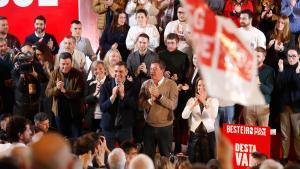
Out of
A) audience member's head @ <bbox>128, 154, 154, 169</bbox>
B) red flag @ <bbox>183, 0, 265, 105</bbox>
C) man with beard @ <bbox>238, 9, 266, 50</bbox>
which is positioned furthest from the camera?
man with beard @ <bbox>238, 9, 266, 50</bbox>

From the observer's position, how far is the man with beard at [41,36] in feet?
46.6

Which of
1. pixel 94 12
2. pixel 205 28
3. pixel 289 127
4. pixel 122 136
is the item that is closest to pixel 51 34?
pixel 94 12

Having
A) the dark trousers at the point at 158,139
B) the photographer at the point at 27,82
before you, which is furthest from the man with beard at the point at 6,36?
the dark trousers at the point at 158,139

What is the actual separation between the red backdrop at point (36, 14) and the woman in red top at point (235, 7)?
122 inches

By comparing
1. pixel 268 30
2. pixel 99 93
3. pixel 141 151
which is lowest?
pixel 141 151

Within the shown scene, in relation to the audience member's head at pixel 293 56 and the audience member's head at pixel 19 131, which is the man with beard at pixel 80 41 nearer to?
the audience member's head at pixel 293 56

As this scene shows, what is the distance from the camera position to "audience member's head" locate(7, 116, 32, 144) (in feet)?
26.6

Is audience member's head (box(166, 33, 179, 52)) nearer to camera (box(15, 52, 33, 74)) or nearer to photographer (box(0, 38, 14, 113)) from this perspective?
camera (box(15, 52, 33, 74))

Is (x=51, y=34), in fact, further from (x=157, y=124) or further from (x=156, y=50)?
(x=157, y=124)

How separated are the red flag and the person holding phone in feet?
22.3

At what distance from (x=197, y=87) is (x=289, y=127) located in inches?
67.4

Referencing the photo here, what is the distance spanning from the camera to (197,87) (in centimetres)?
1218

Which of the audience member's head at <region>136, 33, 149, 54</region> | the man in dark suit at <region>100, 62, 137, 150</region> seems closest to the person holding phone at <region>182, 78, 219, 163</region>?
the man in dark suit at <region>100, 62, 137, 150</region>

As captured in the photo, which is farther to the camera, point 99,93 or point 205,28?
point 99,93
